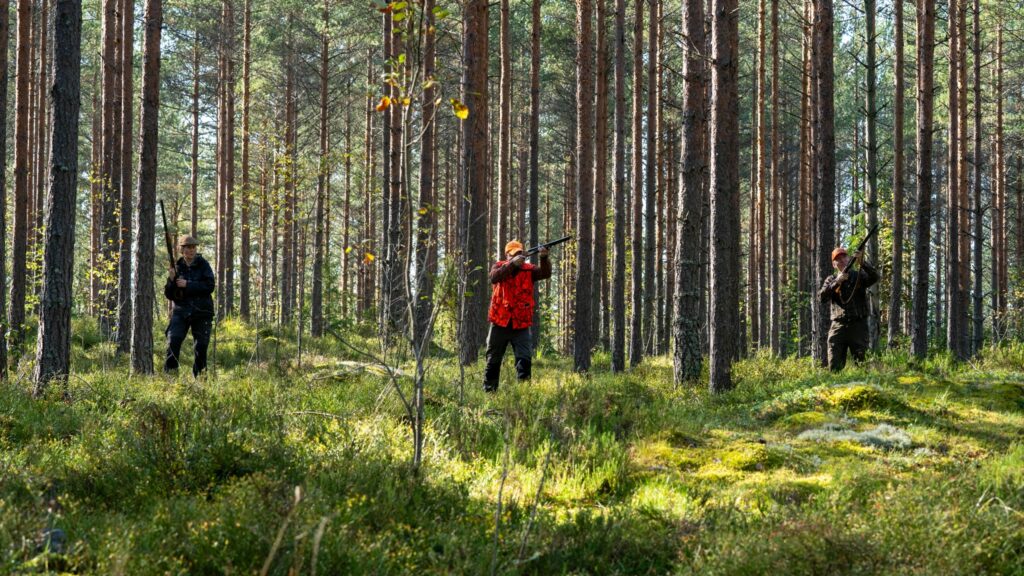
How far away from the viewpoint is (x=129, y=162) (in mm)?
13492

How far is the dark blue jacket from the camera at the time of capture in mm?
9500

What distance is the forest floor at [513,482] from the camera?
3.09 meters

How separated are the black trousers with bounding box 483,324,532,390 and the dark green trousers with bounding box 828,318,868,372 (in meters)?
4.21

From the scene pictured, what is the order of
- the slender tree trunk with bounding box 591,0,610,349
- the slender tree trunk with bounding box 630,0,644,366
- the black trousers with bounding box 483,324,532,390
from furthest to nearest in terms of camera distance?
the slender tree trunk with bounding box 591,0,610,349
the slender tree trunk with bounding box 630,0,644,366
the black trousers with bounding box 483,324,532,390

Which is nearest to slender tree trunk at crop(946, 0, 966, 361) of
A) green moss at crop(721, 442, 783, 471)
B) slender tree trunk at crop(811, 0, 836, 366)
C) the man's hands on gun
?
slender tree trunk at crop(811, 0, 836, 366)

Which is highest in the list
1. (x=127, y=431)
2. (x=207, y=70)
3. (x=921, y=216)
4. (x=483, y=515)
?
(x=207, y=70)

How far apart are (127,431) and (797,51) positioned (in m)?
33.4

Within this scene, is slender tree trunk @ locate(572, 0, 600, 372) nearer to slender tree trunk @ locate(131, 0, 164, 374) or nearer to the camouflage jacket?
the camouflage jacket

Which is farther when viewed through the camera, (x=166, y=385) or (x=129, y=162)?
(x=129, y=162)

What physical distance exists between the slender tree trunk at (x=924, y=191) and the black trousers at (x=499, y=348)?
8635mm

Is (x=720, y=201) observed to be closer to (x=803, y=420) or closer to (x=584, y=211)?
(x=803, y=420)

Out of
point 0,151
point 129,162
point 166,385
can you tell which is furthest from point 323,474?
point 129,162

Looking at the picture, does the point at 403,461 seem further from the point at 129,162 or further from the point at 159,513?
the point at 129,162

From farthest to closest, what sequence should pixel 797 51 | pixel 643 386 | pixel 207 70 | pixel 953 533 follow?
Answer: 1. pixel 797 51
2. pixel 207 70
3. pixel 643 386
4. pixel 953 533
